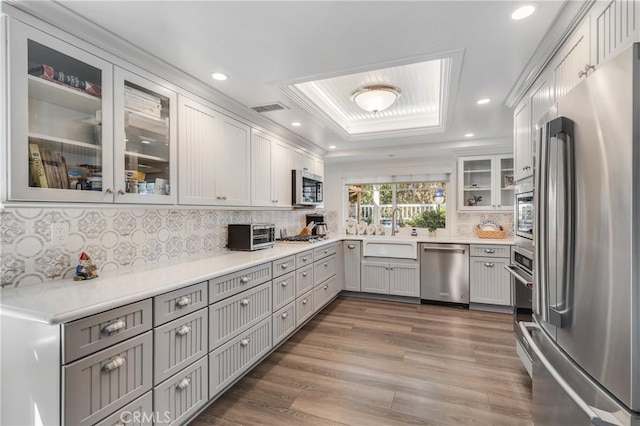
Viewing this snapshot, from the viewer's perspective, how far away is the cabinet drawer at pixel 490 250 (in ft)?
13.1

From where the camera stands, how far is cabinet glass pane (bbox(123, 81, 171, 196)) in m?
1.89

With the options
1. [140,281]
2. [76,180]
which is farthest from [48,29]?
[140,281]

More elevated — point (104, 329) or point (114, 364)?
point (104, 329)

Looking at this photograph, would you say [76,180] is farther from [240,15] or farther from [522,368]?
[522,368]

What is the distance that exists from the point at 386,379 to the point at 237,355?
1.18m

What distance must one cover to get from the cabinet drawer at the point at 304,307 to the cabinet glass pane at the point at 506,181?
3.17 meters

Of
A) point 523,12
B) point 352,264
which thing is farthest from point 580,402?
point 352,264

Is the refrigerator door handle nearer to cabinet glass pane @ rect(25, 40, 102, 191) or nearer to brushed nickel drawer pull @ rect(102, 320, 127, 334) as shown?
brushed nickel drawer pull @ rect(102, 320, 127, 334)

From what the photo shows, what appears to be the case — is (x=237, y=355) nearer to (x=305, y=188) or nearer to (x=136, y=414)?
(x=136, y=414)

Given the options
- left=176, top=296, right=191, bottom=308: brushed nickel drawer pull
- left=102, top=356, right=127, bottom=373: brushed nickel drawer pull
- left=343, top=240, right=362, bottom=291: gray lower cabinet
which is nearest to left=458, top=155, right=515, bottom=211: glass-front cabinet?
left=343, top=240, right=362, bottom=291: gray lower cabinet

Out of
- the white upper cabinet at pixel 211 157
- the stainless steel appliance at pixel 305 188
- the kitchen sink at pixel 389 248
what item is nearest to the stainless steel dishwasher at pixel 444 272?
the kitchen sink at pixel 389 248

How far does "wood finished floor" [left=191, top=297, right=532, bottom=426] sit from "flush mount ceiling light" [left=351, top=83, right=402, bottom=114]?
2.34m

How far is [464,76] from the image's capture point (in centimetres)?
232

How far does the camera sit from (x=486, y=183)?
4609 mm
